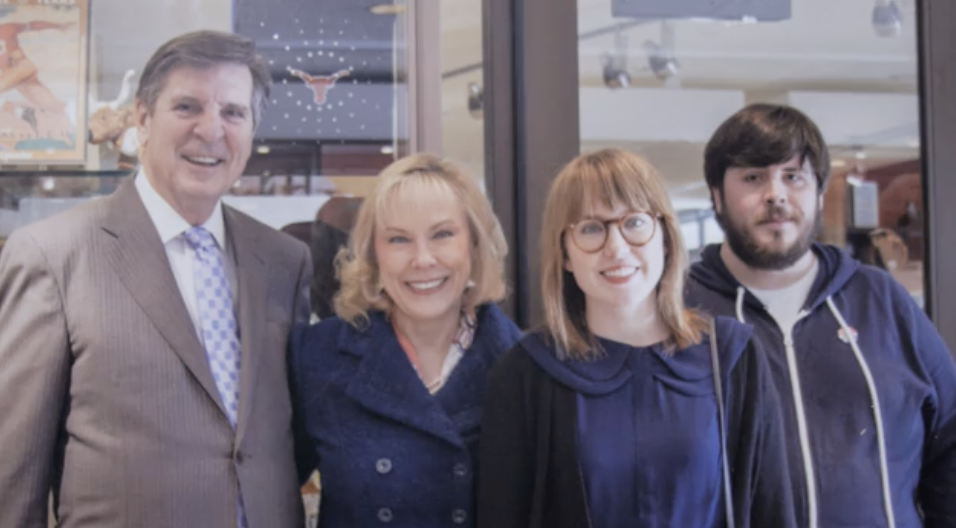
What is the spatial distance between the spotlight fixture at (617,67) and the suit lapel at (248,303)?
4.90 ft

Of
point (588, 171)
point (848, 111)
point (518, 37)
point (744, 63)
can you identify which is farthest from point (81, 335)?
point (848, 111)

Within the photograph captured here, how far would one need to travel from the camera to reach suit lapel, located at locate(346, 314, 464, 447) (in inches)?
94.3

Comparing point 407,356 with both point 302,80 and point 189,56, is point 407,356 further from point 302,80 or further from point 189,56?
point 302,80

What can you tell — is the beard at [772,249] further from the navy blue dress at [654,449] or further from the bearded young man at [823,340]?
the navy blue dress at [654,449]

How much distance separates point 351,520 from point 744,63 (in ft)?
9.20

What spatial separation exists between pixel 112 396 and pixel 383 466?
582 millimetres

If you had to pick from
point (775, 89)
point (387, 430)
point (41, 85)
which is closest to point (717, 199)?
point (387, 430)

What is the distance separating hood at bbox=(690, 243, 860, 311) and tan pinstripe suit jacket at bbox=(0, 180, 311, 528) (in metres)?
1.10

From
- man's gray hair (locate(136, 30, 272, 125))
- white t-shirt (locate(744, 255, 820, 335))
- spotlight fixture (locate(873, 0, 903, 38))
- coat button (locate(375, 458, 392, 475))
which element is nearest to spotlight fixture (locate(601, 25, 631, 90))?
spotlight fixture (locate(873, 0, 903, 38))

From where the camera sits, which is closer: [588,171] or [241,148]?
[588,171]

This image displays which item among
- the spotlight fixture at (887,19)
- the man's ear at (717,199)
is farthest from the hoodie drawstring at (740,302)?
the spotlight fixture at (887,19)

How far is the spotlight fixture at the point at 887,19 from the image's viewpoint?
146 inches

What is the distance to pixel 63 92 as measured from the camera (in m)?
2.99

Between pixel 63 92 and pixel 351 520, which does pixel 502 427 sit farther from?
pixel 63 92
